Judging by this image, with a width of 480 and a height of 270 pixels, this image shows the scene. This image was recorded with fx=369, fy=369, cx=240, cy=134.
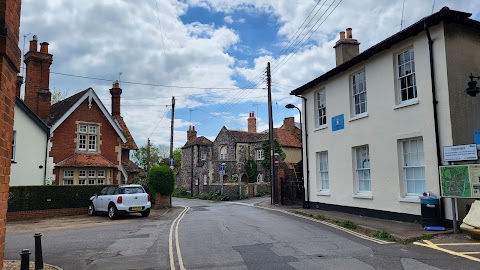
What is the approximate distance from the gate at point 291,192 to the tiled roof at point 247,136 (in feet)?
70.3

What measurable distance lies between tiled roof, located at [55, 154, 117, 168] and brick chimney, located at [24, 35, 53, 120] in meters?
3.46

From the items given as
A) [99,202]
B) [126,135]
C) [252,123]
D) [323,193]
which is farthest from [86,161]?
[252,123]

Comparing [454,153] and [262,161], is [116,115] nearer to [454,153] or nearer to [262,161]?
[262,161]

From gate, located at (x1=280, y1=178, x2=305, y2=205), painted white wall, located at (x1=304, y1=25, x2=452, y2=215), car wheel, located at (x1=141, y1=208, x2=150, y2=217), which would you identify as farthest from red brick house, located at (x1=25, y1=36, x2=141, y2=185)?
painted white wall, located at (x1=304, y1=25, x2=452, y2=215)

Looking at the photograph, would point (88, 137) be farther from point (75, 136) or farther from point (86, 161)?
point (86, 161)

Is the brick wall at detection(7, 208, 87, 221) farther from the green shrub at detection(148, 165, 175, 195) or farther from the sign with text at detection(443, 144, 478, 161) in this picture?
the sign with text at detection(443, 144, 478, 161)

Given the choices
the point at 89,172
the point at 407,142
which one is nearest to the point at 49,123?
the point at 89,172

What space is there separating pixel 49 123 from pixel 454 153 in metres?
23.7

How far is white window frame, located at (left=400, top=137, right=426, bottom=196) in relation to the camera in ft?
41.5

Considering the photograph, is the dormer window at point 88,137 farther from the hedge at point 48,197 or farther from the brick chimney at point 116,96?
the brick chimney at point 116,96

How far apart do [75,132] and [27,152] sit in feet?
11.6

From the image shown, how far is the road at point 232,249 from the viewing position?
7.81 m

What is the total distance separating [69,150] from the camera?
25.4m

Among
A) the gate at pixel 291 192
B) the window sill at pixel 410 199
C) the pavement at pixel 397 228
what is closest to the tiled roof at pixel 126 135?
the gate at pixel 291 192
